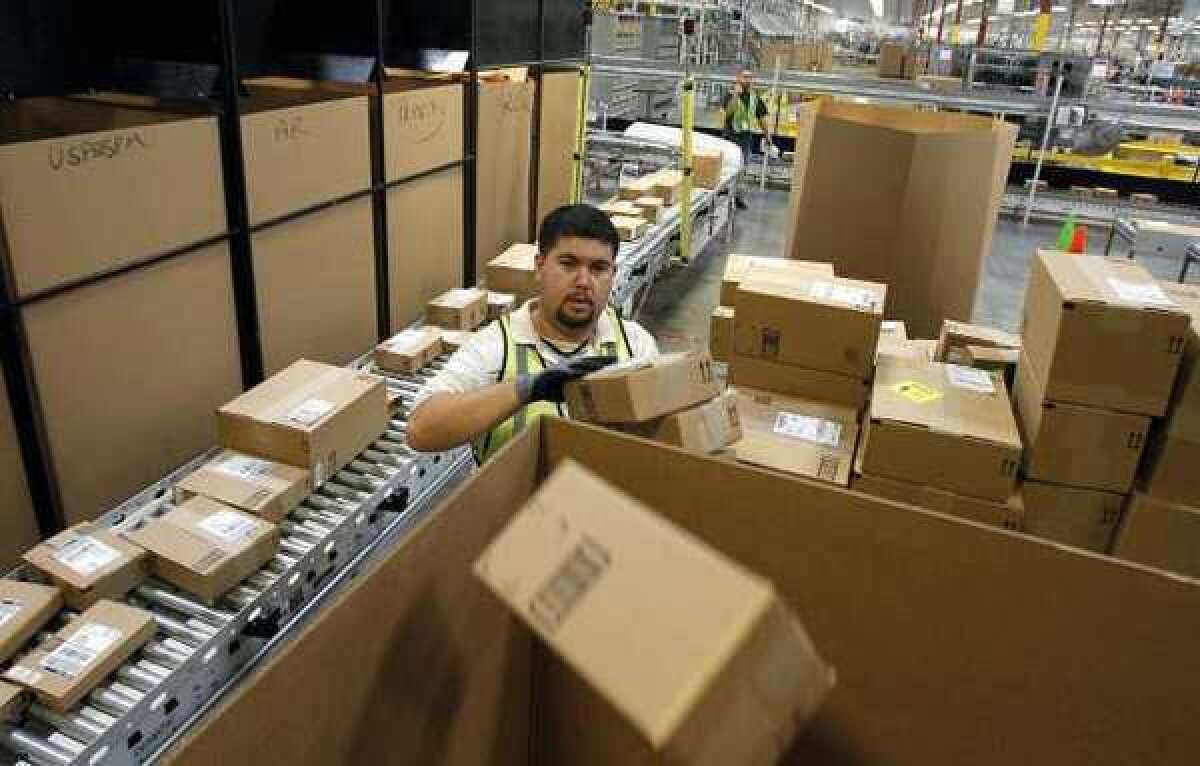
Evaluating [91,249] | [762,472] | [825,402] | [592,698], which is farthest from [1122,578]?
[91,249]

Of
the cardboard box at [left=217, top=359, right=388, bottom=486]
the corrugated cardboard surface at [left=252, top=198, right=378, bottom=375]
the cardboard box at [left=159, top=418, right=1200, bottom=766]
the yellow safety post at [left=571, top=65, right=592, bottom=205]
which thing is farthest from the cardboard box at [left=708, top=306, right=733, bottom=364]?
the yellow safety post at [left=571, top=65, right=592, bottom=205]

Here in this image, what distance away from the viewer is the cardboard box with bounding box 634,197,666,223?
5969 mm

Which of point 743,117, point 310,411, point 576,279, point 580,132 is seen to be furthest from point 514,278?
point 743,117

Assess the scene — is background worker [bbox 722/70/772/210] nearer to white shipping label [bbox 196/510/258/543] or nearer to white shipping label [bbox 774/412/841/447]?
white shipping label [bbox 774/412/841/447]

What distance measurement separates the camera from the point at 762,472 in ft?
3.64

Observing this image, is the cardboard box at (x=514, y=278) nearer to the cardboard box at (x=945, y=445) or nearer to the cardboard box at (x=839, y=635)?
the cardboard box at (x=945, y=445)

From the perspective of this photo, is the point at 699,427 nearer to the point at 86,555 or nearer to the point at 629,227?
the point at 86,555

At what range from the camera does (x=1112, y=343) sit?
7.47 feet

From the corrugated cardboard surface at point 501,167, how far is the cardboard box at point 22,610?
3.36 m

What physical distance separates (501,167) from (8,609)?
12.5 feet

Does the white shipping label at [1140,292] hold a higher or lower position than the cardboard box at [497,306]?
higher

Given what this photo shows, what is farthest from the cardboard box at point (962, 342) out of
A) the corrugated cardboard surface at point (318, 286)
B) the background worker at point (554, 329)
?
the corrugated cardboard surface at point (318, 286)

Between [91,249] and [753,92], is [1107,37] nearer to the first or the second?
[753,92]

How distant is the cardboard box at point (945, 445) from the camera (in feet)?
7.76
